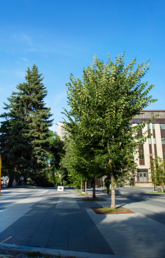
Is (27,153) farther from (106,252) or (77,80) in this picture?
(106,252)

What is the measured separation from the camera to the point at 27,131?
1497 inches

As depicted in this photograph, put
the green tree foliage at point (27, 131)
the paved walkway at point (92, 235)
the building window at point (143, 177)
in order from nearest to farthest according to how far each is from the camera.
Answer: the paved walkway at point (92, 235), the green tree foliage at point (27, 131), the building window at point (143, 177)

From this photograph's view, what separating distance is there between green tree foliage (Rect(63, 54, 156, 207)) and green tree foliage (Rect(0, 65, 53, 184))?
24980mm

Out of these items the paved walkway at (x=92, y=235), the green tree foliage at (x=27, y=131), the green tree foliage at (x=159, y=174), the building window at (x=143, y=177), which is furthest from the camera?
the building window at (x=143, y=177)

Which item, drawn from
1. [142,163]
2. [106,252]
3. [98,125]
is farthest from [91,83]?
[142,163]

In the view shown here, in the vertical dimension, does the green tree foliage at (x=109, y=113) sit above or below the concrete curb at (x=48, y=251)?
above

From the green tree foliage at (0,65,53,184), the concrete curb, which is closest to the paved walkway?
the concrete curb

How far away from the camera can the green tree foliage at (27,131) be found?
3491 centimetres

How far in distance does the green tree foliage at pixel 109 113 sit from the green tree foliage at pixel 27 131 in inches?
983

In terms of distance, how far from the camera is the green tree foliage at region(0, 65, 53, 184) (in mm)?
34906

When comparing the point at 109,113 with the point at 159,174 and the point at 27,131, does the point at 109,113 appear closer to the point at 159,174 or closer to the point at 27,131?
the point at 159,174

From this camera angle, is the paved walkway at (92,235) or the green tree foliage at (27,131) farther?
the green tree foliage at (27,131)

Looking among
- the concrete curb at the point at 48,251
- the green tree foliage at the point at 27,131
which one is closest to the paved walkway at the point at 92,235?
the concrete curb at the point at 48,251

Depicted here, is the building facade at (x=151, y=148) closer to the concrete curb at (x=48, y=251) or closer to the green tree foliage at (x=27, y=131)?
the green tree foliage at (x=27, y=131)
